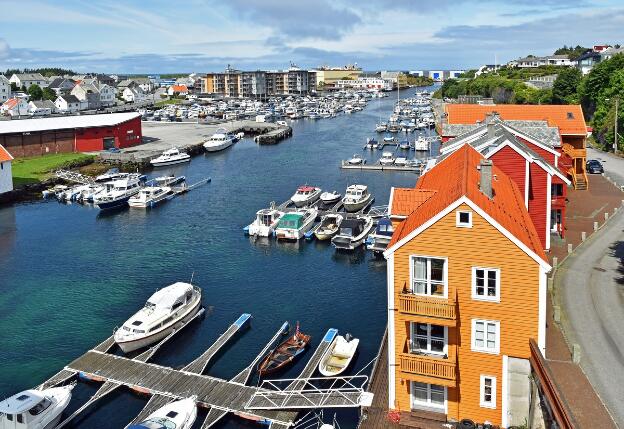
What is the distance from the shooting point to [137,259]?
4603 cm

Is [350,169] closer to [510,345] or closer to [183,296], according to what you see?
[183,296]

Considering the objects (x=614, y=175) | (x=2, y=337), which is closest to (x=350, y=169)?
(x=614, y=175)

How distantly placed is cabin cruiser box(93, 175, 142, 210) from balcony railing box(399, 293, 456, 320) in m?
47.8

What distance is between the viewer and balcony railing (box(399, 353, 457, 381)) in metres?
19.3

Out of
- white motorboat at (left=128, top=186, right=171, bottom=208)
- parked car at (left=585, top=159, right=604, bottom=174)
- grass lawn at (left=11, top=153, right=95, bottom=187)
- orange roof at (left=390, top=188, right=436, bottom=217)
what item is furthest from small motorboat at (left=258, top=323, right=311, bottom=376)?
grass lawn at (left=11, top=153, right=95, bottom=187)

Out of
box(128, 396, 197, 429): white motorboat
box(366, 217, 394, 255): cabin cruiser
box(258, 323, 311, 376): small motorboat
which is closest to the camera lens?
box(128, 396, 197, 429): white motorboat

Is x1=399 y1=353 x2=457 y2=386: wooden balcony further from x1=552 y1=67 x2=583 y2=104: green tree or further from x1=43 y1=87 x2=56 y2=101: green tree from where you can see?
x1=43 y1=87 x2=56 y2=101: green tree

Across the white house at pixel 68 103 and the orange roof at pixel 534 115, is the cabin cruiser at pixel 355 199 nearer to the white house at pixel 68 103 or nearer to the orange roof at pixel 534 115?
the orange roof at pixel 534 115

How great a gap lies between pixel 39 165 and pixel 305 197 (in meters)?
41.3

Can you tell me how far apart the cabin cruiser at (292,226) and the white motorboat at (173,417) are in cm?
2564

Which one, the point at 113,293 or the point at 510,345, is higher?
the point at 510,345

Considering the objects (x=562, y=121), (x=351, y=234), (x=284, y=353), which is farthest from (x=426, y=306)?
(x=562, y=121)

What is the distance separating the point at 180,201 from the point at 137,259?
20.4 metres

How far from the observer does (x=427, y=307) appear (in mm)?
19625
